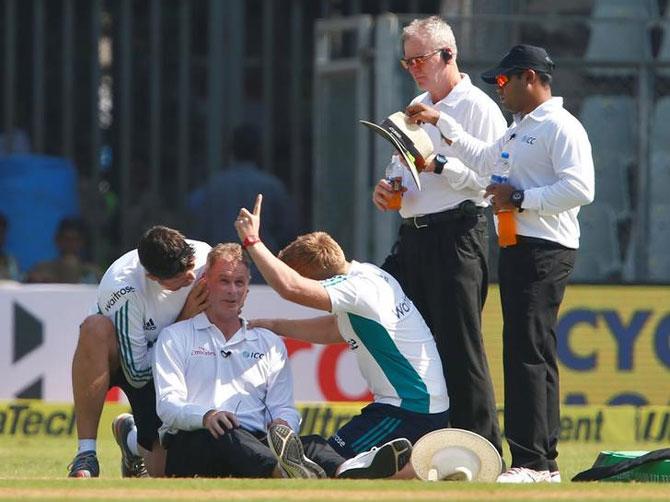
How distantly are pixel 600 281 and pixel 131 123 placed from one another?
4998 millimetres

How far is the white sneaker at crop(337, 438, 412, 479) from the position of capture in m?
7.45

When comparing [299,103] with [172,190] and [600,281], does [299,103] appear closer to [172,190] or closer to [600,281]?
[172,190]

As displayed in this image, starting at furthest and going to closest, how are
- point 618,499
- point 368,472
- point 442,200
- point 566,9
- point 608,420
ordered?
point 566,9 < point 608,420 < point 442,200 < point 368,472 < point 618,499

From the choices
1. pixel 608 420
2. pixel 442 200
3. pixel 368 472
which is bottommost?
pixel 608 420

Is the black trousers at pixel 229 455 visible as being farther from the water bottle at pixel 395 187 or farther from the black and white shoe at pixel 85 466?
the water bottle at pixel 395 187

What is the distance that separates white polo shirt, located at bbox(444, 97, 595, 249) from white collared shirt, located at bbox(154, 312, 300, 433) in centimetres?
129

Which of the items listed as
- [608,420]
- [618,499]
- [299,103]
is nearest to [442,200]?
[618,499]

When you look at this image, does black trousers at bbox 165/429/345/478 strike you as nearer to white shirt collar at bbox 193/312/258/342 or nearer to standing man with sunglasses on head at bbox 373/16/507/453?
white shirt collar at bbox 193/312/258/342

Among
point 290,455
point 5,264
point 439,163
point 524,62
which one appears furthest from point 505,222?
point 5,264

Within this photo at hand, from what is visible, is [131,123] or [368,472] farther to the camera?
[131,123]

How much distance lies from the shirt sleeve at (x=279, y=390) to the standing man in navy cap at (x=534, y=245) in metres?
0.97

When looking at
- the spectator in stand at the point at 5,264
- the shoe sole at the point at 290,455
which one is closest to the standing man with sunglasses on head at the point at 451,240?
the shoe sole at the point at 290,455

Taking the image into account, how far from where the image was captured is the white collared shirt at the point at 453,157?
808cm

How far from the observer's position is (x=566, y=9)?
13406 mm
